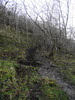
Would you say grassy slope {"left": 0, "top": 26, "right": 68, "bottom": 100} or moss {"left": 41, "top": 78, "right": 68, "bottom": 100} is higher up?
grassy slope {"left": 0, "top": 26, "right": 68, "bottom": 100}

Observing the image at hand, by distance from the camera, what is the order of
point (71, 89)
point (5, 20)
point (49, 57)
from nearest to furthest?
1. point (71, 89)
2. point (49, 57)
3. point (5, 20)

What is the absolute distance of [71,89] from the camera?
4.34 meters

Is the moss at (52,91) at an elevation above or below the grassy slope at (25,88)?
below

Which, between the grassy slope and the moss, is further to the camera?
the moss

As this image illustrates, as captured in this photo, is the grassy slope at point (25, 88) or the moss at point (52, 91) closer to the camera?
the grassy slope at point (25, 88)

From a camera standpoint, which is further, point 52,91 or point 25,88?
point 52,91

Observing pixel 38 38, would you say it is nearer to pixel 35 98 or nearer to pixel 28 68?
pixel 28 68

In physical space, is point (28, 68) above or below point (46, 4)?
below

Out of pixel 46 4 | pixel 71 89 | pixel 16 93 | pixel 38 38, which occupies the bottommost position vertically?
pixel 71 89

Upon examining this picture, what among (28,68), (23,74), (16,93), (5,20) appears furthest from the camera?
(5,20)

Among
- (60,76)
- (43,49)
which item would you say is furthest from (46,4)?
(60,76)

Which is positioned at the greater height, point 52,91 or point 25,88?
point 25,88

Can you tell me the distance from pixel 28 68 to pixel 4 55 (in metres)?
1.95

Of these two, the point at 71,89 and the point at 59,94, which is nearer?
the point at 59,94
